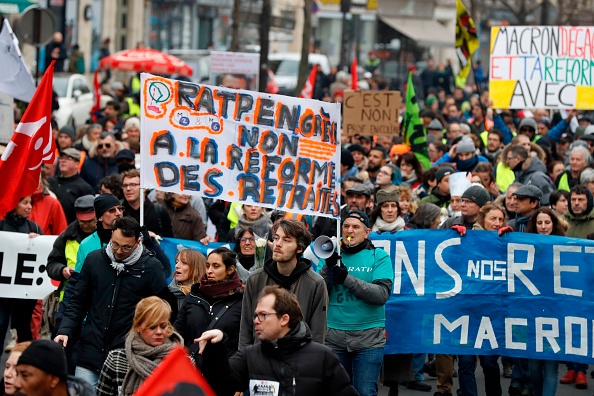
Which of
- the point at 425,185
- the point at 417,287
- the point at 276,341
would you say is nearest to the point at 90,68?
the point at 425,185

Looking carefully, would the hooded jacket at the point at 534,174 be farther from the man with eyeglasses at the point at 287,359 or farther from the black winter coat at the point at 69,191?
the man with eyeglasses at the point at 287,359

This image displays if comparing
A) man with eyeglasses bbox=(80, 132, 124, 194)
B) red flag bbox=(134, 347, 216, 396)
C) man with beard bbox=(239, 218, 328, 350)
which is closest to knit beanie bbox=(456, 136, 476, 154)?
man with eyeglasses bbox=(80, 132, 124, 194)

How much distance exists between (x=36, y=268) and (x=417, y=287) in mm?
2929

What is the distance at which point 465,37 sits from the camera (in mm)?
18469

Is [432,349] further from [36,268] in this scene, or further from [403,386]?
[36,268]

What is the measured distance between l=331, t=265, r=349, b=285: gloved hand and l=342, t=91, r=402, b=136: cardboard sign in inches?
324

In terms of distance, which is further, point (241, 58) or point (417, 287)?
point (241, 58)

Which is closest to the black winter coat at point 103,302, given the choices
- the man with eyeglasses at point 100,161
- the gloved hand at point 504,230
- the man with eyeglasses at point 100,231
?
the man with eyeglasses at point 100,231

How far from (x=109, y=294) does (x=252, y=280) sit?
0.93m

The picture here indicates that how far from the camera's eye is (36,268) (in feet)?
34.5

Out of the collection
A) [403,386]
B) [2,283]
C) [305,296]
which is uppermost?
[305,296]

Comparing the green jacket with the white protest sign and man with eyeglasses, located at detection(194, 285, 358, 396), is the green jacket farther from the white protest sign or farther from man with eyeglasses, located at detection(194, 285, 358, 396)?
man with eyeglasses, located at detection(194, 285, 358, 396)

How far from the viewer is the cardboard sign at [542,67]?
54.2 feet

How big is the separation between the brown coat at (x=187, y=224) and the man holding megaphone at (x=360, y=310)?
9.09 feet
